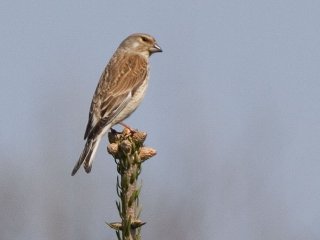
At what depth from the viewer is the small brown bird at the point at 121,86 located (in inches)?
241

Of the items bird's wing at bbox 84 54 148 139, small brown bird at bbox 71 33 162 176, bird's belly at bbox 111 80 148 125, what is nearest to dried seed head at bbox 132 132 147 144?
small brown bird at bbox 71 33 162 176

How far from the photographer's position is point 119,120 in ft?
21.3

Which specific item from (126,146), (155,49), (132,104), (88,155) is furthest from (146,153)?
(155,49)

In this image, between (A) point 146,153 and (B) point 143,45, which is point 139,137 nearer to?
(A) point 146,153

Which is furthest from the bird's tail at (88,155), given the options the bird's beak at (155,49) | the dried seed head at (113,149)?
the bird's beak at (155,49)

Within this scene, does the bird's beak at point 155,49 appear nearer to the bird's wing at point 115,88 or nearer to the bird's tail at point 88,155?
the bird's wing at point 115,88

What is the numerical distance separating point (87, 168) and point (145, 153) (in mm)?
1540

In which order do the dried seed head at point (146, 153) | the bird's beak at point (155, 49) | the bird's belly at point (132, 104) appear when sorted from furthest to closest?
the bird's beak at point (155, 49), the bird's belly at point (132, 104), the dried seed head at point (146, 153)

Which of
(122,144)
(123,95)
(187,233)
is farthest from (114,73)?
(122,144)

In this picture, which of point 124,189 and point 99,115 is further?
point 99,115

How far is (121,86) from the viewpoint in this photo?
6.80 meters

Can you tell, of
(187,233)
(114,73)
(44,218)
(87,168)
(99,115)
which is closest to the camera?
(87,168)

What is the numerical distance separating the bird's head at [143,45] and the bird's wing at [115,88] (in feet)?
0.61

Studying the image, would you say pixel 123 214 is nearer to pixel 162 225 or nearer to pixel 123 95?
pixel 123 95
